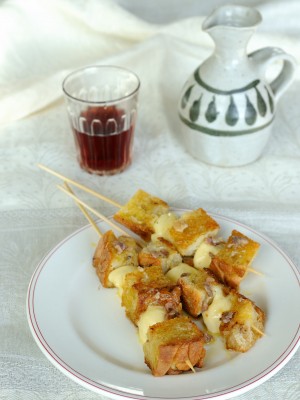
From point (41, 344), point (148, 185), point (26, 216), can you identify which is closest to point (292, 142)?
point (148, 185)

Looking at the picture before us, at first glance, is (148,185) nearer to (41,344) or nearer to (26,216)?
(26,216)

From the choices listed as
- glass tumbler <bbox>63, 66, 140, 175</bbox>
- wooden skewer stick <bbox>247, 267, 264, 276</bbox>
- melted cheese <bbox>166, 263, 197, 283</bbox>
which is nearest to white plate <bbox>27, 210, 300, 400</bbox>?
wooden skewer stick <bbox>247, 267, 264, 276</bbox>

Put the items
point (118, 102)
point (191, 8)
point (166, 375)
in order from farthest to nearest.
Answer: point (191, 8) → point (118, 102) → point (166, 375)

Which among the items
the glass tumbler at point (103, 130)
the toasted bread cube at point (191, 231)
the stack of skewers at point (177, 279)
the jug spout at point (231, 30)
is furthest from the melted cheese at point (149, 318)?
the jug spout at point (231, 30)

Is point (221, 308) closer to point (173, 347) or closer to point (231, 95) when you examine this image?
point (173, 347)

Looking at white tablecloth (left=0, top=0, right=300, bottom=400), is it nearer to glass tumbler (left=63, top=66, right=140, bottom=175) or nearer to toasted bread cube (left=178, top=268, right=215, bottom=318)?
glass tumbler (left=63, top=66, right=140, bottom=175)

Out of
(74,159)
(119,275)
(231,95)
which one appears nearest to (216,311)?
(119,275)
